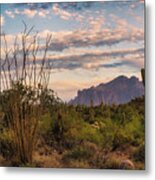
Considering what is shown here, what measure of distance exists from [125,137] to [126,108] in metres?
0.11

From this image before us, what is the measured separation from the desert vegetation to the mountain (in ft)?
0.06

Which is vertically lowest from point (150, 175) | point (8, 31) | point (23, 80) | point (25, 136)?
point (150, 175)

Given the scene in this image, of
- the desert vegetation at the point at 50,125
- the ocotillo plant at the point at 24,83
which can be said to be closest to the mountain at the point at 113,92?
the desert vegetation at the point at 50,125

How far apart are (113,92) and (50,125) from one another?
0.28 meters

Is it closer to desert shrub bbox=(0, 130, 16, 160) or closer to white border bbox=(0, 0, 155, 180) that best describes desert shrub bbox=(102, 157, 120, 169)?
white border bbox=(0, 0, 155, 180)

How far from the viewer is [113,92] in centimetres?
187

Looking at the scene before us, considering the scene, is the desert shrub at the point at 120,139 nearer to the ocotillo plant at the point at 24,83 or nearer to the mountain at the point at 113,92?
the mountain at the point at 113,92

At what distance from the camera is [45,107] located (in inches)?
75.2

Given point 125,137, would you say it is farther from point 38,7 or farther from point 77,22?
point 38,7

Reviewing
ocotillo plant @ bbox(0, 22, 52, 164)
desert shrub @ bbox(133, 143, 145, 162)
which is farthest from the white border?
ocotillo plant @ bbox(0, 22, 52, 164)

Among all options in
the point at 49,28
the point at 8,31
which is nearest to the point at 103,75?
the point at 49,28

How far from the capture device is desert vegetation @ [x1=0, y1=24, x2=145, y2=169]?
186 centimetres

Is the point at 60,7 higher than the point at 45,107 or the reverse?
higher

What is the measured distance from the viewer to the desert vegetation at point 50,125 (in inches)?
73.0
